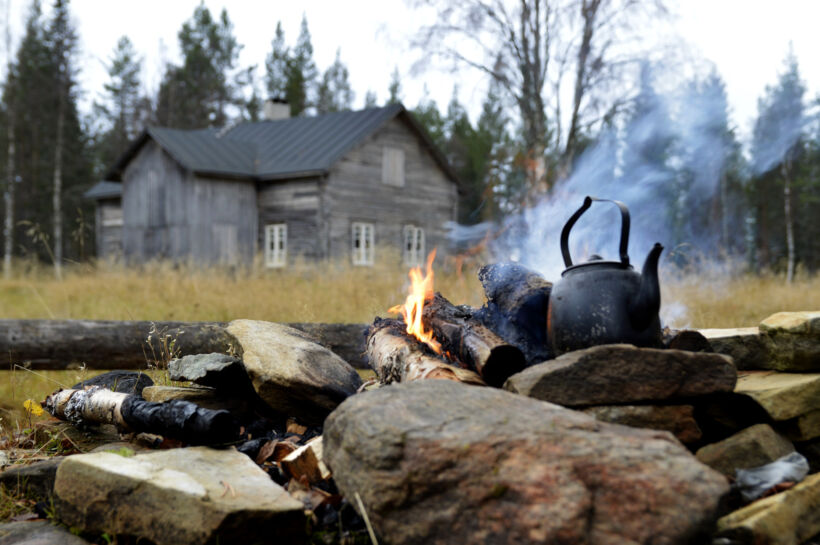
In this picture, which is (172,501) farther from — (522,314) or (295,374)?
(522,314)

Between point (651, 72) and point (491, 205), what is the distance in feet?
73.8

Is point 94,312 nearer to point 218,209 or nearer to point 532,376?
point 532,376

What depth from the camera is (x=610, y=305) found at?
3.05 metres

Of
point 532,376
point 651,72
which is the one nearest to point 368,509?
point 532,376

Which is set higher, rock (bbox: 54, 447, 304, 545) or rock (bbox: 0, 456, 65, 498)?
rock (bbox: 54, 447, 304, 545)

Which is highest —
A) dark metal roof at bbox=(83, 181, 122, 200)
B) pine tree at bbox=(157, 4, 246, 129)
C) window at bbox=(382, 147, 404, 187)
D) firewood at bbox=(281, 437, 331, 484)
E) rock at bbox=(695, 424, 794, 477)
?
pine tree at bbox=(157, 4, 246, 129)

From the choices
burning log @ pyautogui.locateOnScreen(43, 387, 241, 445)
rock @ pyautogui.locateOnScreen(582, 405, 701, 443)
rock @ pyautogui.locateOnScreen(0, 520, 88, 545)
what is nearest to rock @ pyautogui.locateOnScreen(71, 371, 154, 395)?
burning log @ pyautogui.locateOnScreen(43, 387, 241, 445)

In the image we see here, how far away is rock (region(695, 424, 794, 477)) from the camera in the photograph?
8.22 feet

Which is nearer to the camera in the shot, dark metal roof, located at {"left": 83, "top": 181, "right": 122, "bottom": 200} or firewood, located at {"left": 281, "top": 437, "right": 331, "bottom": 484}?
firewood, located at {"left": 281, "top": 437, "right": 331, "bottom": 484}

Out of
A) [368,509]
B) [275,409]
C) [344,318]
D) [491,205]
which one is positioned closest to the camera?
[368,509]

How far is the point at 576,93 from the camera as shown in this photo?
41.8 ft

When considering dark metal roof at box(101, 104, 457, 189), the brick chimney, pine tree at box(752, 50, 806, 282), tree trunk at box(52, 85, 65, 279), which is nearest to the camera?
pine tree at box(752, 50, 806, 282)

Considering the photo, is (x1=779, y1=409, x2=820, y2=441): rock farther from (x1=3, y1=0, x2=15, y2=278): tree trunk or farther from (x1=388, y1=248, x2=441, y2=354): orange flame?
(x1=3, y1=0, x2=15, y2=278): tree trunk

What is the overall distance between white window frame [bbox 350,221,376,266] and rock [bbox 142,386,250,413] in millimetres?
14881
